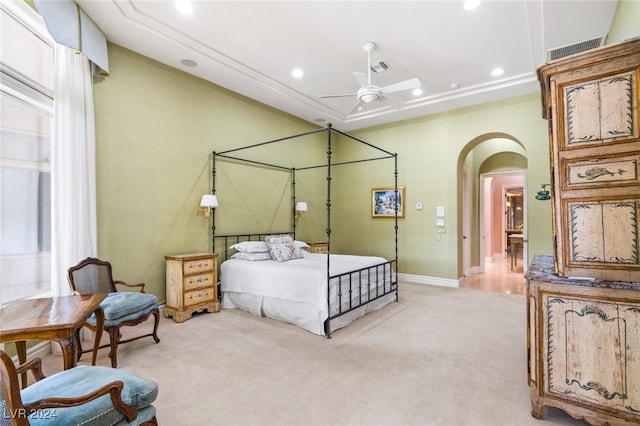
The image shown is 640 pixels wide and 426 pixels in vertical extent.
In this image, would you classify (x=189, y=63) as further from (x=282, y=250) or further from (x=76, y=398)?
(x=76, y=398)

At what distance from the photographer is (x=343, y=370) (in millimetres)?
2674

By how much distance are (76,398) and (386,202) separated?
20.2ft

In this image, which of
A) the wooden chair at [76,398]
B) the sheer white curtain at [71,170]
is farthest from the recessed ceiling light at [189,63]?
the wooden chair at [76,398]

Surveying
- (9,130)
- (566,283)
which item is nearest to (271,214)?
(9,130)

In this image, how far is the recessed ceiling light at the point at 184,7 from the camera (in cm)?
316

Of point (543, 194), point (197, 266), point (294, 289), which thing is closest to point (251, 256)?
point (197, 266)

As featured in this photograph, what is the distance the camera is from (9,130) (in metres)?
2.70

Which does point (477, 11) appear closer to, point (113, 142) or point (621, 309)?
point (621, 309)

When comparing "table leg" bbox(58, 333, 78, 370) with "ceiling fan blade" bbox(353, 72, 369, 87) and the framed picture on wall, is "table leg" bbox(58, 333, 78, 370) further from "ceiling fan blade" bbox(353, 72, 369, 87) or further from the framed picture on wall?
the framed picture on wall

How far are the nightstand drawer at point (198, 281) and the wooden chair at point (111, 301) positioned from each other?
774 millimetres

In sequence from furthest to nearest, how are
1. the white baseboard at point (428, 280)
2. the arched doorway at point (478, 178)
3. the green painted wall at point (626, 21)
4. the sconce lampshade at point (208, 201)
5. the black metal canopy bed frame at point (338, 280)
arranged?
1. the arched doorway at point (478, 178)
2. the white baseboard at point (428, 280)
3. the sconce lampshade at point (208, 201)
4. the black metal canopy bed frame at point (338, 280)
5. the green painted wall at point (626, 21)

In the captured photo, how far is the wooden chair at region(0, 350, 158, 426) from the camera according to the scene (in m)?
1.12

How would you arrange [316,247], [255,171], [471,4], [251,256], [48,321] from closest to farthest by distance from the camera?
[48,321] < [471,4] < [251,256] < [255,171] < [316,247]

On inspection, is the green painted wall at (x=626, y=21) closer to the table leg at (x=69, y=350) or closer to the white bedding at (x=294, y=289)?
the white bedding at (x=294, y=289)
